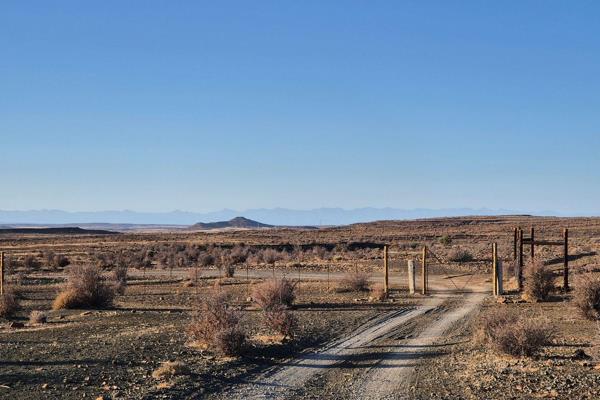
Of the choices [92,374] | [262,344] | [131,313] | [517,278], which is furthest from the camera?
[517,278]

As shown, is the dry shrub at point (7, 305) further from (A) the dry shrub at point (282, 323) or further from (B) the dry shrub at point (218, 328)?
(A) the dry shrub at point (282, 323)

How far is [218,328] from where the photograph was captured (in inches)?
669

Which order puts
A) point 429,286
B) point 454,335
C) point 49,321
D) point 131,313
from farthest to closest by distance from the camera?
point 429,286, point 131,313, point 49,321, point 454,335

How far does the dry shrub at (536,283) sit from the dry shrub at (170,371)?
58.9ft

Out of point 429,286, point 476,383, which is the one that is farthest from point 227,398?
point 429,286

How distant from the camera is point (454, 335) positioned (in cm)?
1978

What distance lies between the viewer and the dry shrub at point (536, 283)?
28.1 m

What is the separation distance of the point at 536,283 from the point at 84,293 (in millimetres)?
18866

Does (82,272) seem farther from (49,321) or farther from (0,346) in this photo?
(0,346)

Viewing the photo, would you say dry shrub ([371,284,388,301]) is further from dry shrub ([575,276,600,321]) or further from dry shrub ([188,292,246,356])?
dry shrub ([188,292,246,356])

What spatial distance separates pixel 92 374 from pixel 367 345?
7379mm

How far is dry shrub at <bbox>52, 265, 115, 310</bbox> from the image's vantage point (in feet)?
94.4

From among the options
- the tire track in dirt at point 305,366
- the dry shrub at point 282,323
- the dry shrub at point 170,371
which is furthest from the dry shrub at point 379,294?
the dry shrub at point 170,371

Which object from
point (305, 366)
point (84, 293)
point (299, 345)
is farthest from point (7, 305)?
point (305, 366)
